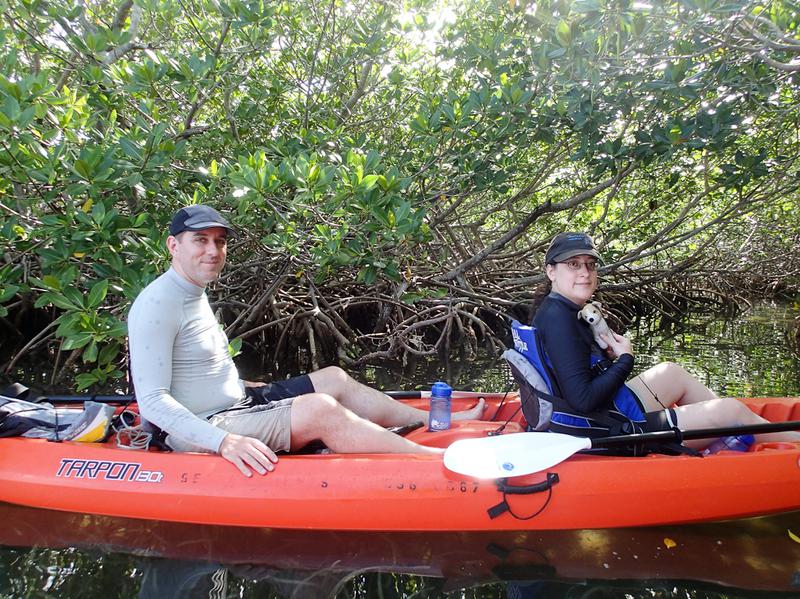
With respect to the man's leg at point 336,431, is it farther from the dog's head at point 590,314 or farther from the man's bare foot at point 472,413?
the dog's head at point 590,314

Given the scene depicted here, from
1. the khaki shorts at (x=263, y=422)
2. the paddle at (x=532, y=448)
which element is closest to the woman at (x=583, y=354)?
the paddle at (x=532, y=448)

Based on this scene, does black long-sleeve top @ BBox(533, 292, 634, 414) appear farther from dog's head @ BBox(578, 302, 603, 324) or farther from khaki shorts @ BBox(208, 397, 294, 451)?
khaki shorts @ BBox(208, 397, 294, 451)

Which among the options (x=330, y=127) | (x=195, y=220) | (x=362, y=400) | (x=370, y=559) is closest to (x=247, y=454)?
(x=370, y=559)

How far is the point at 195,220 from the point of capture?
2.24m

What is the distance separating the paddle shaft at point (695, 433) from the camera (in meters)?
2.30

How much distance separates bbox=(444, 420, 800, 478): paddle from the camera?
228 cm

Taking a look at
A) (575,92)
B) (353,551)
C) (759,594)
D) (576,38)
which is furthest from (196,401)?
(575,92)

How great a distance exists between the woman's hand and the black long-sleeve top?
5cm

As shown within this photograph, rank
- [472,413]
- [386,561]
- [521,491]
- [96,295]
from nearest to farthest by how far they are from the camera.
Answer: [386,561] → [521,491] → [96,295] → [472,413]

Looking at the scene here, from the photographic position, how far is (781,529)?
2336 millimetres

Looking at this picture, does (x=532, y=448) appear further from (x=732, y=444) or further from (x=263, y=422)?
(x=263, y=422)

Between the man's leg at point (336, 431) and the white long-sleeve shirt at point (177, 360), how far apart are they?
0.34 metres

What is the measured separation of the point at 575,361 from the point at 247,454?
1.33 m

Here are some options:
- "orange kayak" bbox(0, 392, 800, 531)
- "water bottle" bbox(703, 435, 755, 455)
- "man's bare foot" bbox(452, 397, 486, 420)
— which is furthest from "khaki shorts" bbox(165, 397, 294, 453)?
"water bottle" bbox(703, 435, 755, 455)
